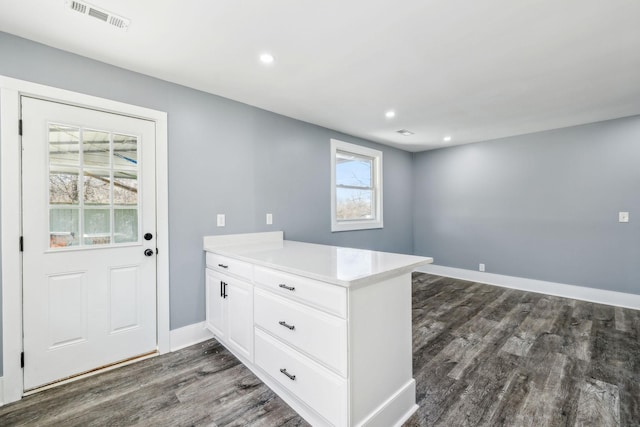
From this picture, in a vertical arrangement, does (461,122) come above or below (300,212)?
above

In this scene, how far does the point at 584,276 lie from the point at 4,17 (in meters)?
6.14

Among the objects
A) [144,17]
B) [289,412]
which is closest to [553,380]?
[289,412]

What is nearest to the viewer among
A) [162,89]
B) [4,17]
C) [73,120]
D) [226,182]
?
[4,17]

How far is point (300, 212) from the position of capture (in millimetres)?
3502

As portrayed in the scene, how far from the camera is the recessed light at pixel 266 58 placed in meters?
2.07

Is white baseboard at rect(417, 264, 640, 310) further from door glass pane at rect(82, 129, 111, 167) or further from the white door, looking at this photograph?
door glass pane at rect(82, 129, 111, 167)

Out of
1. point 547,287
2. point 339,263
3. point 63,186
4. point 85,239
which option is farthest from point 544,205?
point 63,186

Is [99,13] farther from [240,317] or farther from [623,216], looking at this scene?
[623,216]

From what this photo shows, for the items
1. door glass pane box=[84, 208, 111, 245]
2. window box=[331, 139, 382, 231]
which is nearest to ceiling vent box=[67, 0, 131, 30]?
door glass pane box=[84, 208, 111, 245]

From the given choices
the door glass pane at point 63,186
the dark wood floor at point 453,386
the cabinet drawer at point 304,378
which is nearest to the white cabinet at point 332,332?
the cabinet drawer at point 304,378

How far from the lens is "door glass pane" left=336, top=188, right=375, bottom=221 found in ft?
13.9

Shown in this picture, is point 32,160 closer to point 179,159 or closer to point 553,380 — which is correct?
point 179,159

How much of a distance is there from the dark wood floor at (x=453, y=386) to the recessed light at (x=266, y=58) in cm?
238

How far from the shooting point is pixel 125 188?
2281 millimetres
